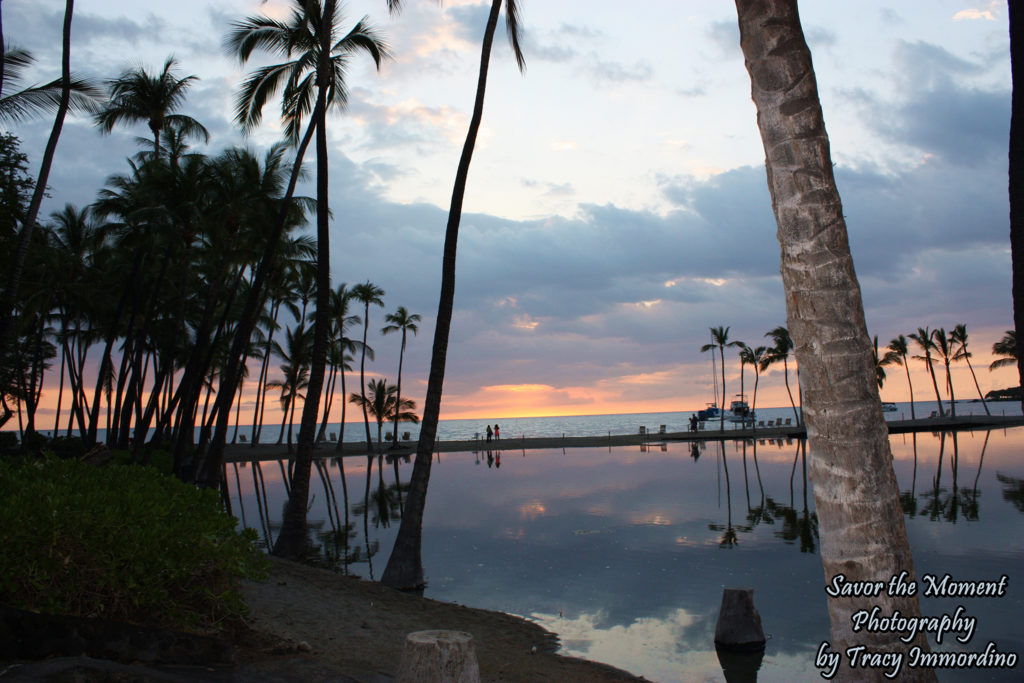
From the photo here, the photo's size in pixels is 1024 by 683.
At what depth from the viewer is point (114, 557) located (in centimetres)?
511

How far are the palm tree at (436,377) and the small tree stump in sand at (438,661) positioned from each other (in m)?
7.44

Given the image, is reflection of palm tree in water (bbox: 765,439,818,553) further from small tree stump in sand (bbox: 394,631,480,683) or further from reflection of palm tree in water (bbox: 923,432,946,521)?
small tree stump in sand (bbox: 394,631,480,683)

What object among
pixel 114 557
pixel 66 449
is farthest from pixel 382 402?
pixel 114 557

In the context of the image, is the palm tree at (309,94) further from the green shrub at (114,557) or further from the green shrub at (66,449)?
the green shrub at (66,449)

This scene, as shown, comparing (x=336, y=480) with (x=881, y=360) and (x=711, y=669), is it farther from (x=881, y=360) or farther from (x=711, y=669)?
(x=881, y=360)

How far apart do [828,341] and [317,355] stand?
43.8ft

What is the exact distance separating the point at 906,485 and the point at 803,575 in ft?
54.5

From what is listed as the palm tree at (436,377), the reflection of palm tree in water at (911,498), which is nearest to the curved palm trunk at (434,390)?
the palm tree at (436,377)

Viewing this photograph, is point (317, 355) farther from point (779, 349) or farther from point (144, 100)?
point (779, 349)

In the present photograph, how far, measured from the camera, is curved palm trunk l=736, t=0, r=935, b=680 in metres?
3.63

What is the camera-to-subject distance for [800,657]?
9.05m

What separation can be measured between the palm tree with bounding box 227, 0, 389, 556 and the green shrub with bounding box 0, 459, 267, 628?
893 cm

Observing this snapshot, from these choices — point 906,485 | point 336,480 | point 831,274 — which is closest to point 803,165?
point 831,274

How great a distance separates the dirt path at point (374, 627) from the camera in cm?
772
